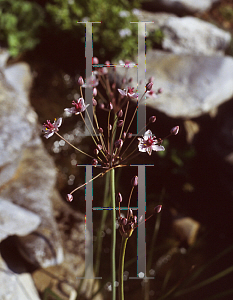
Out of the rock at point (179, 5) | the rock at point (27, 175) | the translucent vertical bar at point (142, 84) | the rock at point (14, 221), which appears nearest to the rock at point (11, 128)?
the rock at point (27, 175)

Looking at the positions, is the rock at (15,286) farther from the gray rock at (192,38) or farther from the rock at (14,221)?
the gray rock at (192,38)

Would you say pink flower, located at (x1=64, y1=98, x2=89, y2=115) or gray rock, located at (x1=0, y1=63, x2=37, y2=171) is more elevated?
pink flower, located at (x1=64, y1=98, x2=89, y2=115)

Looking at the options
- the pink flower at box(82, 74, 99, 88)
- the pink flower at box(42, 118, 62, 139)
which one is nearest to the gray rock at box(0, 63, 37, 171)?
the pink flower at box(82, 74, 99, 88)

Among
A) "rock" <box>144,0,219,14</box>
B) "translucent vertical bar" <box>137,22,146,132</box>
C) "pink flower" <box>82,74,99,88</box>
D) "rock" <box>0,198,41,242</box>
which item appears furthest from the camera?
"rock" <box>144,0,219,14</box>

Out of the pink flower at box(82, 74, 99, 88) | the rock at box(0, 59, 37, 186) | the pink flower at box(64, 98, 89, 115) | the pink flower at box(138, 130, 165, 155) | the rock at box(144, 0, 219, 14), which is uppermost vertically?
the rock at box(144, 0, 219, 14)

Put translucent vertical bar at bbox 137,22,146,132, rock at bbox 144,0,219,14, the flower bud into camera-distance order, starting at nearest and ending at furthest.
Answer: the flower bud < translucent vertical bar at bbox 137,22,146,132 < rock at bbox 144,0,219,14

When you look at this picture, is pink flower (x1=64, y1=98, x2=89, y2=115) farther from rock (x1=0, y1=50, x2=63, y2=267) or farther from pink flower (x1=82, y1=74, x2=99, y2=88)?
rock (x1=0, y1=50, x2=63, y2=267)

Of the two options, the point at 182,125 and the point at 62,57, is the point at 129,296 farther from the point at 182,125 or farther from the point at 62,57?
the point at 62,57
